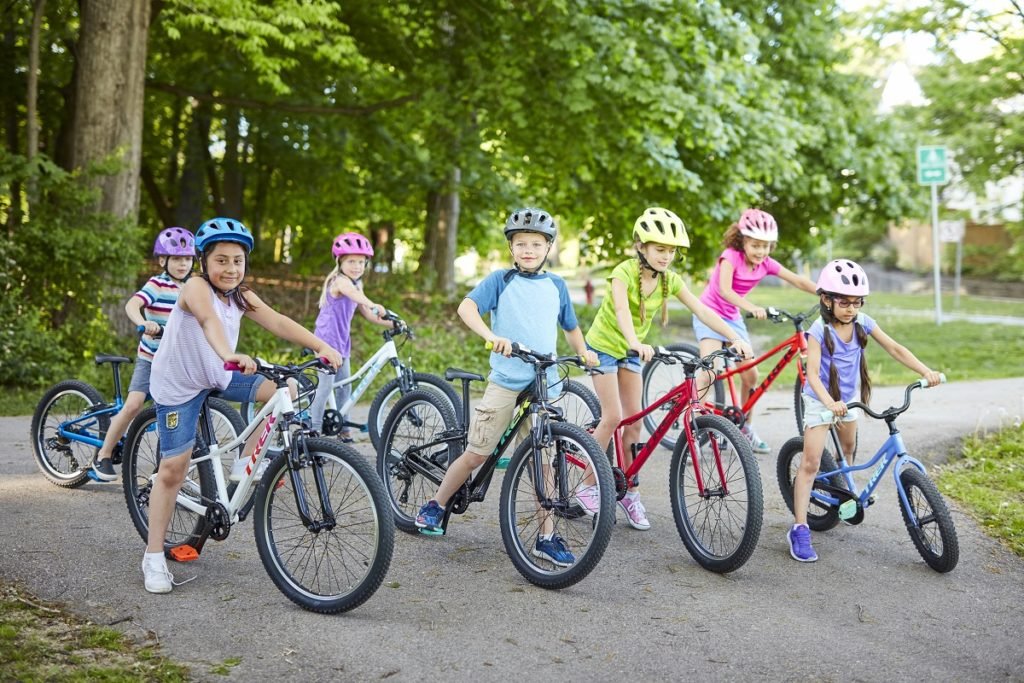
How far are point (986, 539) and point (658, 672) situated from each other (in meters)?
3.12

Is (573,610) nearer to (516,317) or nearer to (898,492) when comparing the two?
(516,317)

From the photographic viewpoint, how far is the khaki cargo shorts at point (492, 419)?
5.55 metres

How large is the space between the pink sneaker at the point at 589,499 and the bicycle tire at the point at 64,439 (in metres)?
3.39

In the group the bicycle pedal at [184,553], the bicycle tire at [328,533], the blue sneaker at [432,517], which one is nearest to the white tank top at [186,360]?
the bicycle tire at [328,533]

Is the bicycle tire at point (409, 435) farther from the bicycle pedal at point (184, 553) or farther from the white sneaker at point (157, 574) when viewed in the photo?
the white sneaker at point (157, 574)

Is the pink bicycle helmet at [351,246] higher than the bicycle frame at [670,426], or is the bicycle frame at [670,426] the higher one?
the pink bicycle helmet at [351,246]

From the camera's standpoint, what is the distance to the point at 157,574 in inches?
201

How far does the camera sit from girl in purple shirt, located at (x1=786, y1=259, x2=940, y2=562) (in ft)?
19.4

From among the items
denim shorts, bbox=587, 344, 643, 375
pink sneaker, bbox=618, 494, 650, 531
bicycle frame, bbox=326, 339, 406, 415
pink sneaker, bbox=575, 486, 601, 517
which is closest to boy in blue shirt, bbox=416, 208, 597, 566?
pink sneaker, bbox=575, 486, 601, 517

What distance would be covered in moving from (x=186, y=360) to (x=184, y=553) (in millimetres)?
1082

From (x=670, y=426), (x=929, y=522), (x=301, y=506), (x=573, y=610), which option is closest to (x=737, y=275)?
(x=670, y=426)

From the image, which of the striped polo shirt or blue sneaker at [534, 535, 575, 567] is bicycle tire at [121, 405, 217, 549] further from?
blue sneaker at [534, 535, 575, 567]

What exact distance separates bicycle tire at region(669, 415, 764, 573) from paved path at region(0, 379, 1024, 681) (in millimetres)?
143

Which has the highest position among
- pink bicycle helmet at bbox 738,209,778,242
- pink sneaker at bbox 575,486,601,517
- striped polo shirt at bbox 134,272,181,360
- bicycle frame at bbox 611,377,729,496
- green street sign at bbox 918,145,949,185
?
green street sign at bbox 918,145,949,185
